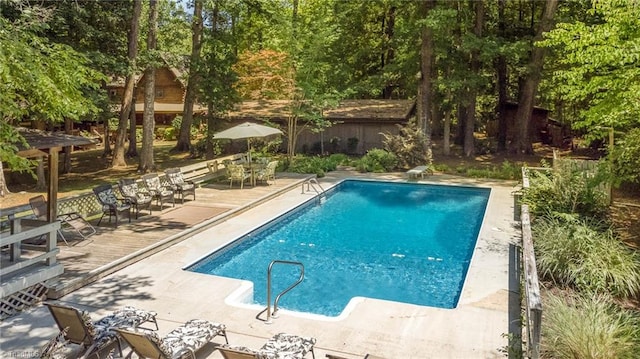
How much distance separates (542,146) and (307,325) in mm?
27581

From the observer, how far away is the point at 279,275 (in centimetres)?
967

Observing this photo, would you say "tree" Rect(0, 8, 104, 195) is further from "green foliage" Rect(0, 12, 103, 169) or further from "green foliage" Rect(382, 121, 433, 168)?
"green foliage" Rect(382, 121, 433, 168)

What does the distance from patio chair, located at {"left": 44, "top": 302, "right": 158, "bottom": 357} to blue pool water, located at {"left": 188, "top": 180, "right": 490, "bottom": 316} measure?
2.83 meters

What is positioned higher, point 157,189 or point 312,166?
point 312,166

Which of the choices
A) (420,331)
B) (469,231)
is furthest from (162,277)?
(469,231)

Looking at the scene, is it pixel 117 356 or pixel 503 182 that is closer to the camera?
pixel 117 356

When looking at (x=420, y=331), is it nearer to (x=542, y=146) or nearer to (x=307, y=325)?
(x=307, y=325)

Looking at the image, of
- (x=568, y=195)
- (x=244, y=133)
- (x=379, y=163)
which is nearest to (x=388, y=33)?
(x=379, y=163)

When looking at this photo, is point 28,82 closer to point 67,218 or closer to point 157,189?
point 67,218

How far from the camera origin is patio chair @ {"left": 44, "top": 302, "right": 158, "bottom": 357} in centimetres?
549

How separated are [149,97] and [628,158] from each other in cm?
1736

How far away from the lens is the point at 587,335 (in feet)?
17.2

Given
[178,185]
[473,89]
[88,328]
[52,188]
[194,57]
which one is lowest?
[88,328]

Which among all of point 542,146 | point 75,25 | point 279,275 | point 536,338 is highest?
point 75,25
